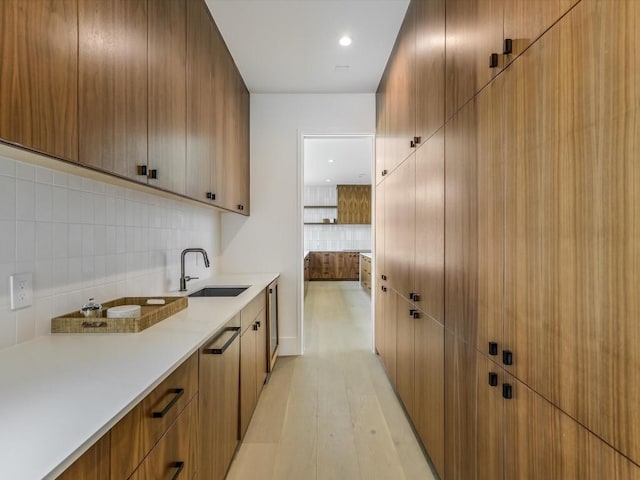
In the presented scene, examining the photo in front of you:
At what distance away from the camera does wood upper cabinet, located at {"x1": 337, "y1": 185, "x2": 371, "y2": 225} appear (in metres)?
9.06

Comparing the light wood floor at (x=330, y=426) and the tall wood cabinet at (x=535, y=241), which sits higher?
the tall wood cabinet at (x=535, y=241)

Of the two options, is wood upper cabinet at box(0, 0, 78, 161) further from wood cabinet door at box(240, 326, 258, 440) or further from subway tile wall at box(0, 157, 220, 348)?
wood cabinet door at box(240, 326, 258, 440)

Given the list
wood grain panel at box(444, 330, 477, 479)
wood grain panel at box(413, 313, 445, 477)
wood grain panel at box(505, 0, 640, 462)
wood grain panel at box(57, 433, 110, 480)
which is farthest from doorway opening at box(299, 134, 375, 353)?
wood grain panel at box(57, 433, 110, 480)

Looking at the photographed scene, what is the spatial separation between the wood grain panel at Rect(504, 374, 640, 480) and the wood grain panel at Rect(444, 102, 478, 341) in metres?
0.33

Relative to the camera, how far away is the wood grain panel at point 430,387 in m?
1.58

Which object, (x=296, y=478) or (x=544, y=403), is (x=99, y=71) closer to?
(x=544, y=403)

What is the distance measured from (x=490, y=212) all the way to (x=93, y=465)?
1267 mm

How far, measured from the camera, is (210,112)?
2.16m

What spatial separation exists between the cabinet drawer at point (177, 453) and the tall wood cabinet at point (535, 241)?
1048 mm

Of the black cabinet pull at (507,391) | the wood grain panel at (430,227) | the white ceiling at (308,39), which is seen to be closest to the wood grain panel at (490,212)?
the black cabinet pull at (507,391)

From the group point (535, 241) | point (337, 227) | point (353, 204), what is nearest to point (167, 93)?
point (535, 241)

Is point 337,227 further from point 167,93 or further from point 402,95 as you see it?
point 167,93

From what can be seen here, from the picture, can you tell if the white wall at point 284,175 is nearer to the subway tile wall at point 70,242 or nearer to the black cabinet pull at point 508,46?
the subway tile wall at point 70,242

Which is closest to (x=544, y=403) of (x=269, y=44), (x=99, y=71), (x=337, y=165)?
(x=99, y=71)
